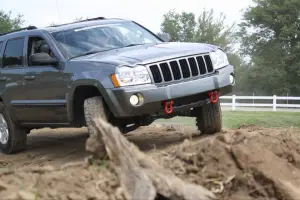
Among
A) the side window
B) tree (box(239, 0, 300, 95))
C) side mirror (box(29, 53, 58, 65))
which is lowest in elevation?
tree (box(239, 0, 300, 95))

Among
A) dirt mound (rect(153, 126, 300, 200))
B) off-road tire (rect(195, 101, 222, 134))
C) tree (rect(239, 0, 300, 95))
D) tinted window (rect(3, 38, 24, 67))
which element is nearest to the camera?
dirt mound (rect(153, 126, 300, 200))

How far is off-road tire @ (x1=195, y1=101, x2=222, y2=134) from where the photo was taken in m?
8.46

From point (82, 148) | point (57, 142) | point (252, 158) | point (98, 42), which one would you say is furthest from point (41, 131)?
point (252, 158)

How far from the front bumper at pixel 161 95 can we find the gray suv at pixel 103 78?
0.04ft

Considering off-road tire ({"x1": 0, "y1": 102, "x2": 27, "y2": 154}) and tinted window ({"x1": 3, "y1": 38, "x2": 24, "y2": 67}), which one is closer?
tinted window ({"x1": 3, "y1": 38, "x2": 24, "y2": 67})

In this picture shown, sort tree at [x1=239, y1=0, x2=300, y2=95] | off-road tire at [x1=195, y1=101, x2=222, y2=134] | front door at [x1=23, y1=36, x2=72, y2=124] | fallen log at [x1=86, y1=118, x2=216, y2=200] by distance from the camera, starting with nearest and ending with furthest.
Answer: fallen log at [x1=86, y1=118, x2=216, y2=200], front door at [x1=23, y1=36, x2=72, y2=124], off-road tire at [x1=195, y1=101, x2=222, y2=134], tree at [x1=239, y1=0, x2=300, y2=95]

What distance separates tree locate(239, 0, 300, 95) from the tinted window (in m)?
38.0

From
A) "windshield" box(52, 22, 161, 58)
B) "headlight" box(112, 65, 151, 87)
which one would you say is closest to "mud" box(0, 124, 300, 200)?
"headlight" box(112, 65, 151, 87)

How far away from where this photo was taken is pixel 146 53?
24.2ft

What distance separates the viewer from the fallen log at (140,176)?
385cm

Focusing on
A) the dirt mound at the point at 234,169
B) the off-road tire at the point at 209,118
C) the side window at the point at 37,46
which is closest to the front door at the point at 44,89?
the side window at the point at 37,46

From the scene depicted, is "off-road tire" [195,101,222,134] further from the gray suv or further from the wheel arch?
the wheel arch

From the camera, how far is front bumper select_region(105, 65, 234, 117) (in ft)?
22.6

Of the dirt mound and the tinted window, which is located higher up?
the tinted window
